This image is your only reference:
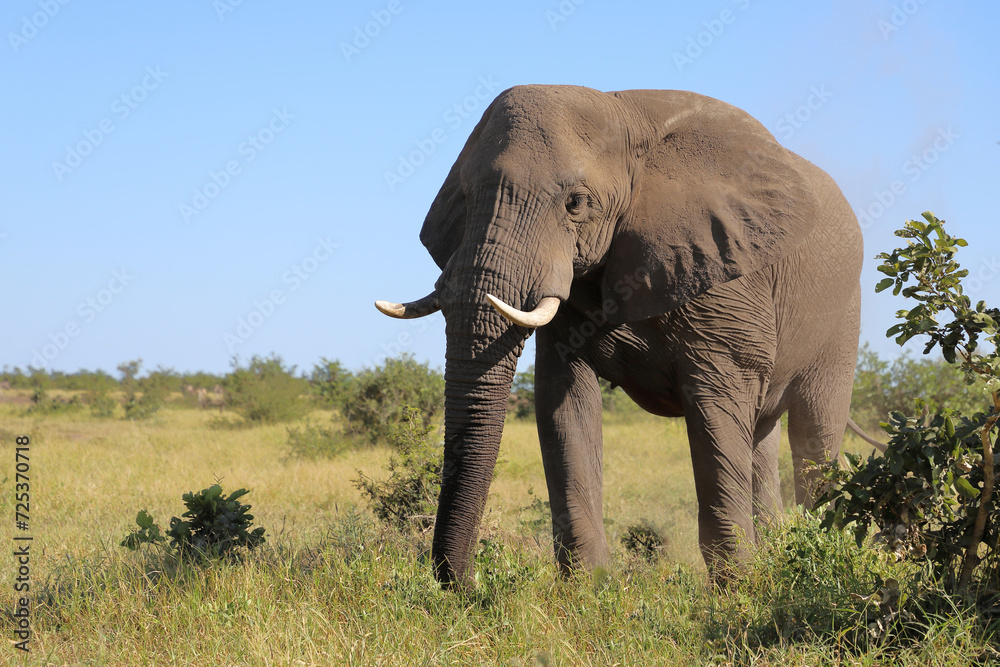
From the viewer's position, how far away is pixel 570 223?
4.36 meters

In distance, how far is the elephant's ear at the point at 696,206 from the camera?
4609 millimetres

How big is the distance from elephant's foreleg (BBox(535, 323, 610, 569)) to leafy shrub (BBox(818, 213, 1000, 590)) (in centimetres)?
167

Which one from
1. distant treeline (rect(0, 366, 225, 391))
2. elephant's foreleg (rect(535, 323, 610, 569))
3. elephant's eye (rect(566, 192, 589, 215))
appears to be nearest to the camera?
elephant's eye (rect(566, 192, 589, 215))

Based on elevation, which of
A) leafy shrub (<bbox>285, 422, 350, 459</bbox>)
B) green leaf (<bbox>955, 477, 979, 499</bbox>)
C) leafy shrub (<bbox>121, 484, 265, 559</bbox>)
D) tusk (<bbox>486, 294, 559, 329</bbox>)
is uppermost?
tusk (<bbox>486, 294, 559, 329</bbox>)

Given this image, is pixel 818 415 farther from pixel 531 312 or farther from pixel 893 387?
pixel 893 387

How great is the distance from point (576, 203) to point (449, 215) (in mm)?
817

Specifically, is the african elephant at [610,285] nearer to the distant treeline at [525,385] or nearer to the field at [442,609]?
the field at [442,609]

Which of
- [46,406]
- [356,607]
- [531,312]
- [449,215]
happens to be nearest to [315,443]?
[449,215]

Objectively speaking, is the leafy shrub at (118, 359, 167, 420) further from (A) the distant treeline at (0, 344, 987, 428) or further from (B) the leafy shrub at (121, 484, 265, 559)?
(B) the leafy shrub at (121, 484, 265, 559)

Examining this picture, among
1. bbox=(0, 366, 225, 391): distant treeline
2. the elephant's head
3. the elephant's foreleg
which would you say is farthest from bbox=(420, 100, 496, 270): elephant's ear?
bbox=(0, 366, 225, 391): distant treeline

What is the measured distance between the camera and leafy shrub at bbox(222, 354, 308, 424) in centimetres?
1917

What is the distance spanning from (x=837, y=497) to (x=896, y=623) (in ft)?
1.80

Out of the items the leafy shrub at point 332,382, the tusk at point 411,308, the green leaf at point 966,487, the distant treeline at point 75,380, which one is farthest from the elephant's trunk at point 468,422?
the distant treeline at point 75,380

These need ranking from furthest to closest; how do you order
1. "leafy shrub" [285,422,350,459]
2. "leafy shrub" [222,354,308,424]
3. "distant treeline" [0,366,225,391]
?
"distant treeline" [0,366,225,391], "leafy shrub" [222,354,308,424], "leafy shrub" [285,422,350,459]
